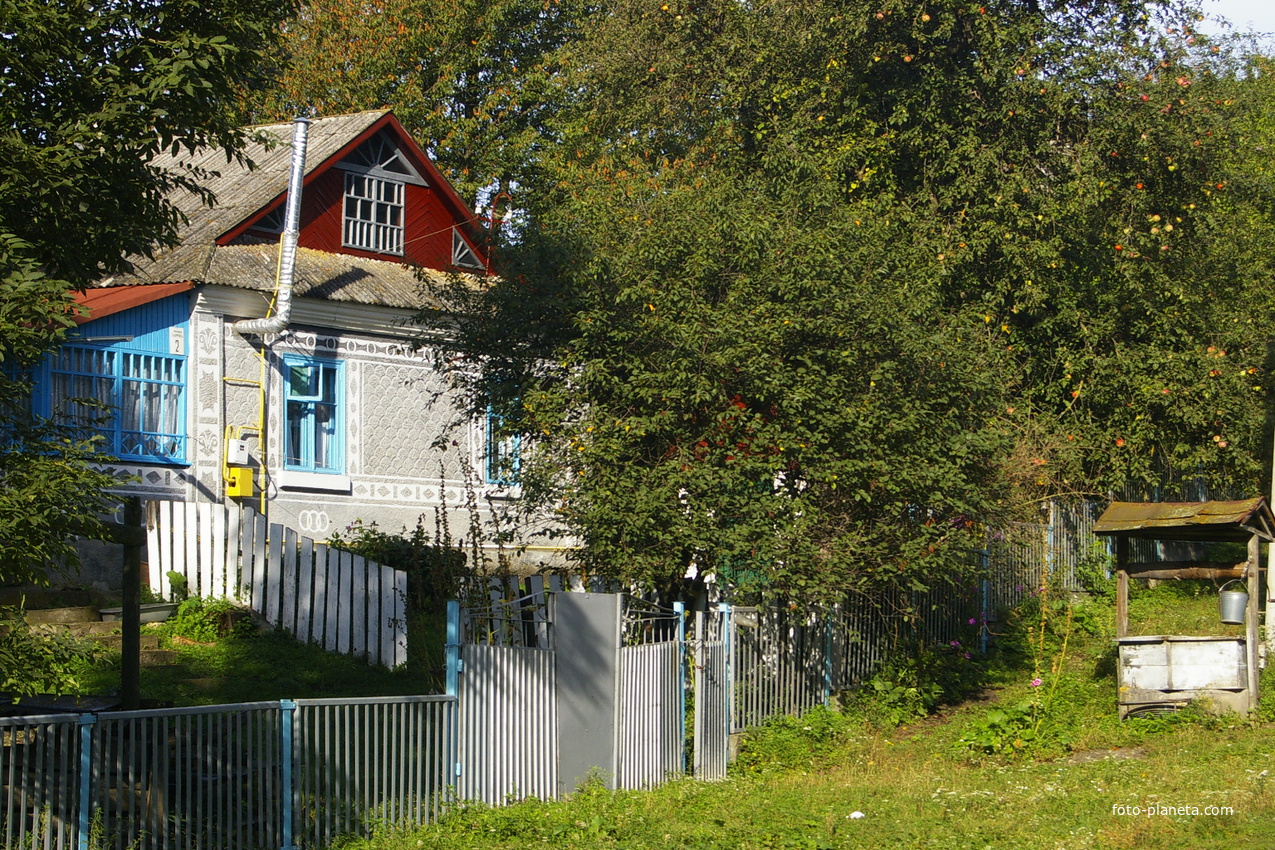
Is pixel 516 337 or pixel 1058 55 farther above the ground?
pixel 1058 55

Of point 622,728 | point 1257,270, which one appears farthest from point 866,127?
point 622,728

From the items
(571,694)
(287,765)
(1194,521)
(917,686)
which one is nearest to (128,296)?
(571,694)

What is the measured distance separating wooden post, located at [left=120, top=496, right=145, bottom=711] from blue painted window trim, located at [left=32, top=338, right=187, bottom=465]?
7.85 m

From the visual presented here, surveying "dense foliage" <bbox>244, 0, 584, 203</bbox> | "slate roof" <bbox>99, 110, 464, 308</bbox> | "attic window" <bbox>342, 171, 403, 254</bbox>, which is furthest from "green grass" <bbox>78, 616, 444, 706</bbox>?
"dense foliage" <bbox>244, 0, 584, 203</bbox>

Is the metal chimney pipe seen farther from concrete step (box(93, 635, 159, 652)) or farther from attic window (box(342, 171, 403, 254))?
concrete step (box(93, 635, 159, 652))

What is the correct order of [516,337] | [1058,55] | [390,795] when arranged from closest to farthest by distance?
[390,795] < [516,337] < [1058,55]

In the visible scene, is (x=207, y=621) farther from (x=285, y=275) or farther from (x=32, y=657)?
(x=32, y=657)

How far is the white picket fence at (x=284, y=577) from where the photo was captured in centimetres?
1399

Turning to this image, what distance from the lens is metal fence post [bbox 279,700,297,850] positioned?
8203 millimetres

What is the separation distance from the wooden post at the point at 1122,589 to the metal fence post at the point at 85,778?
1229 centimetres

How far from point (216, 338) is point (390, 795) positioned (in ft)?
35.5

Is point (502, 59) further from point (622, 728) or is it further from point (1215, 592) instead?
point (622, 728)

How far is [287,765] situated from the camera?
27.1ft

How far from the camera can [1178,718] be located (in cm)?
1409
